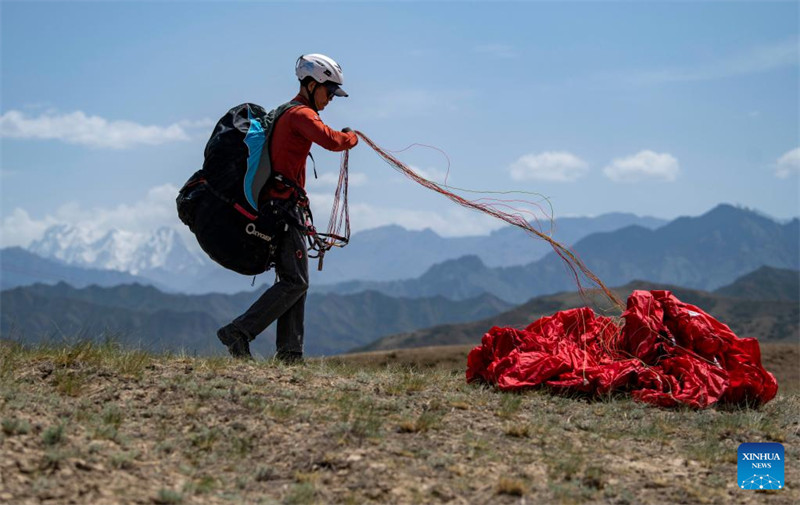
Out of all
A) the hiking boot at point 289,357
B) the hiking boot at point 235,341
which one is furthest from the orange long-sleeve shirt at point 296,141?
the hiking boot at point 289,357

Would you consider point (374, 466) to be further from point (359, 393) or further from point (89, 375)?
point (89, 375)

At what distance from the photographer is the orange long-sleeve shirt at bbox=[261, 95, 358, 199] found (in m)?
7.38

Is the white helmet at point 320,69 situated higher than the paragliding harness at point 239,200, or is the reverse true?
the white helmet at point 320,69

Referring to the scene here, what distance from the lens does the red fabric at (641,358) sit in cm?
743

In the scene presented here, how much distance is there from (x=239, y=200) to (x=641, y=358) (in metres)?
3.90

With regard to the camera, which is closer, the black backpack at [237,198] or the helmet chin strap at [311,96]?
the black backpack at [237,198]

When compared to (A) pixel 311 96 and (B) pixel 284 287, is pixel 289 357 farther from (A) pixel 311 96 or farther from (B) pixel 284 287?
(A) pixel 311 96

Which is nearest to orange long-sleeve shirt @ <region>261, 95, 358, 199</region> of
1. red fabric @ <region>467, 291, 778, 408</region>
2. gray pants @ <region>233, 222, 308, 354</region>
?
gray pants @ <region>233, 222, 308, 354</region>

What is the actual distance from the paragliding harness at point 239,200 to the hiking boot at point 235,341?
1.90 ft

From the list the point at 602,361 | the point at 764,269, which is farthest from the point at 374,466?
the point at 764,269

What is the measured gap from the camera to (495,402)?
271 inches

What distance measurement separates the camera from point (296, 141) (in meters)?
7.57

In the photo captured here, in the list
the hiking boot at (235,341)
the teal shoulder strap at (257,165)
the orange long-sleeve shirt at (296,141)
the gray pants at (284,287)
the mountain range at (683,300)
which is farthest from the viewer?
the mountain range at (683,300)

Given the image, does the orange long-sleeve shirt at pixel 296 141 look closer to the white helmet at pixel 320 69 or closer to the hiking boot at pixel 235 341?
the white helmet at pixel 320 69
